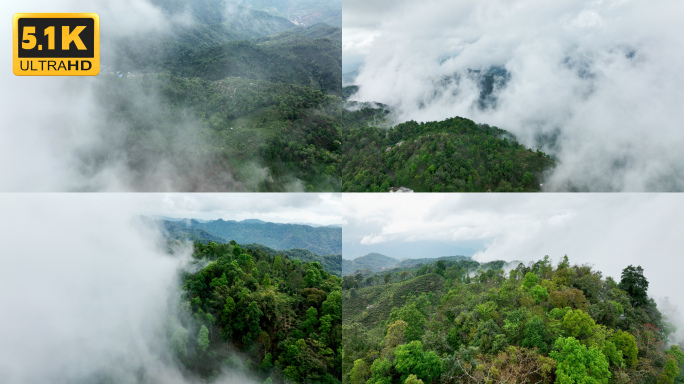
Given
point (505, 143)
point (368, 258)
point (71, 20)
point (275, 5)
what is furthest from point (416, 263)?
point (71, 20)

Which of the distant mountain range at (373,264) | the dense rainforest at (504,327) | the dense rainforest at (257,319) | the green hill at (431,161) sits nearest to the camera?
the dense rainforest at (504,327)

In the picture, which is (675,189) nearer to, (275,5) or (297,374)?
(297,374)

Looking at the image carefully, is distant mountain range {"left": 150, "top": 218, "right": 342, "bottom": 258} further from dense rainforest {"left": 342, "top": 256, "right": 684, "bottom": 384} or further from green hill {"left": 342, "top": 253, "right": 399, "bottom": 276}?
dense rainforest {"left": 342, "top": 256, "right": 684, "bottom": 384}

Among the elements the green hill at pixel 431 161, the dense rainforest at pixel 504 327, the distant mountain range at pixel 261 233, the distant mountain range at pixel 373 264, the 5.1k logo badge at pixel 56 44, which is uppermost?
the 5.1k logo badge at pixel 56 44

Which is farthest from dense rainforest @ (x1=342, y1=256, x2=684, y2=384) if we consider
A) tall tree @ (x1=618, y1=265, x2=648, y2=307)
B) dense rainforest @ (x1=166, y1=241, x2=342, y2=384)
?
dense rainforest @ (x1=166, y1=241, x2=342, y2=384)

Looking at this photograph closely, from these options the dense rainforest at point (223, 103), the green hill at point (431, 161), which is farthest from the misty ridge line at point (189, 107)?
the green hill at point (431, 161)

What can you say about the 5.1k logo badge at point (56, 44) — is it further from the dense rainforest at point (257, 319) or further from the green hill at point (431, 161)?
the green hill at point (431, 161)

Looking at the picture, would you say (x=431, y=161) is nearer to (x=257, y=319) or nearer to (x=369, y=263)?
(x=369, y=263)
